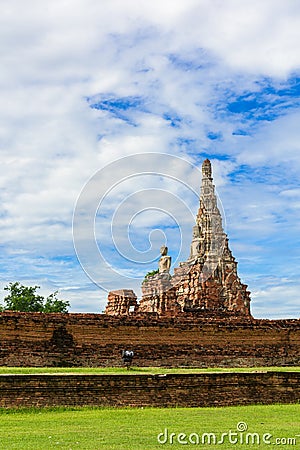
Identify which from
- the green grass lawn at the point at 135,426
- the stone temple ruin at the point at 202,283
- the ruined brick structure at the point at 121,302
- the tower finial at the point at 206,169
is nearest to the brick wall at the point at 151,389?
the green grass lawn at the point at 135,426

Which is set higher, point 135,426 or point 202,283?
point 202,283

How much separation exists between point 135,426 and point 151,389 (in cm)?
286

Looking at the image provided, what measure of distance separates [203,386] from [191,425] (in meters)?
3.34

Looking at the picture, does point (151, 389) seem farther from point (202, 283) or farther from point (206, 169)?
point (206, 169)

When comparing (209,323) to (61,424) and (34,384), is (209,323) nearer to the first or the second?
(34,384)

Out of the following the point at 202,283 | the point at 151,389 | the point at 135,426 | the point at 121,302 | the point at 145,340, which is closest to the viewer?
the point at 135,426

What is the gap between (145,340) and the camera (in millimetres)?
20828

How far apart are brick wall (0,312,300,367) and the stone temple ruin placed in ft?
13.4

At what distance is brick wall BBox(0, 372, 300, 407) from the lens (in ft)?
41.7

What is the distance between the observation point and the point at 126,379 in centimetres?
1360

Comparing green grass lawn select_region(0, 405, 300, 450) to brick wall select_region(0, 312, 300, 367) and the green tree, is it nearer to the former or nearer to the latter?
brick wall select_region(0, 312, 300, 367)

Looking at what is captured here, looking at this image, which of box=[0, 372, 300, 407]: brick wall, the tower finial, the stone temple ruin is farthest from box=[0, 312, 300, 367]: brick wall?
the tower finial

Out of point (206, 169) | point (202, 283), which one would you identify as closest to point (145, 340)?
point (202, 283)

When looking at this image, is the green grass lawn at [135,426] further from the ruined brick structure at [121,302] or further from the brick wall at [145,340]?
the ruined brick structure at [121,302]
